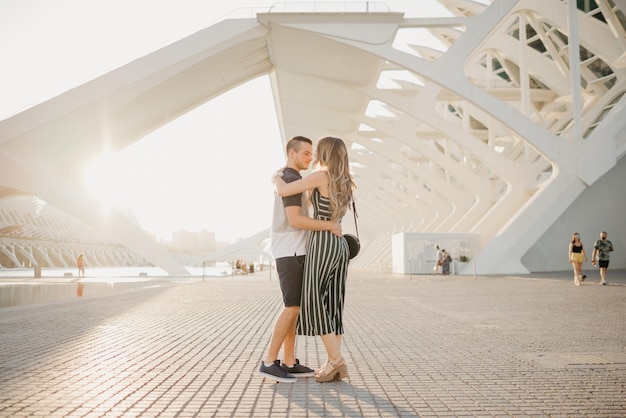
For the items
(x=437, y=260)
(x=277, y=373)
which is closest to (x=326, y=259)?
(x=277, y=373)

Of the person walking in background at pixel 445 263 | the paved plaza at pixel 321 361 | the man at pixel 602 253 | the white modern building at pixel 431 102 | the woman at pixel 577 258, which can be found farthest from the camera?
the person walking in background at pixel 445 263

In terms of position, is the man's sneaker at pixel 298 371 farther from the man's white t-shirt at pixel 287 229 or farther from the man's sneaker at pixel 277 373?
the man's white t-shirt at pixel 287 229

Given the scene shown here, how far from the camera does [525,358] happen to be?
454cm

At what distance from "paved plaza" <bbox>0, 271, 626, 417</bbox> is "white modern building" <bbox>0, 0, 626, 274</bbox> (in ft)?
44.1

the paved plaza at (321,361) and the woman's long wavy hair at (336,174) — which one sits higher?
the woman's long wavy hair at (336,174)

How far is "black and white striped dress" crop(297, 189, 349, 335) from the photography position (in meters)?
3.78

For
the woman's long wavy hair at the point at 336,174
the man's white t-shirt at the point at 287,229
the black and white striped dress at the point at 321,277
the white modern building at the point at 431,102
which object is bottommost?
the black and white striped dress at the point at 321,277

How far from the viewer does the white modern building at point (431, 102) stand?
65.0 feet

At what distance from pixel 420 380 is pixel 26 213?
65886mm

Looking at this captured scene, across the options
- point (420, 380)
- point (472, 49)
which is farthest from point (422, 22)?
point (420, 380)

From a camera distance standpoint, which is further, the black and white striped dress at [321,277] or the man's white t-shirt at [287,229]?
the man's white t-shirt at [287,229]

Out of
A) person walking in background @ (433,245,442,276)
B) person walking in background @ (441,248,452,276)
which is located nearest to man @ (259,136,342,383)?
person walking in background @ (441,248,452,276)

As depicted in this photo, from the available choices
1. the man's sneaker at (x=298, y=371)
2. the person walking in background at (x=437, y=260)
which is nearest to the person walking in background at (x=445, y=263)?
the person walking in background at (x=437, y=260)

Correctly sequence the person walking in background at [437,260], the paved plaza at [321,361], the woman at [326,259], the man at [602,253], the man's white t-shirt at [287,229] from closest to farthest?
the paved plaza at [321,361], the woman at [326,259], the man's white t-shirt at [287,229], the man at [602,253], the person walking in background at [437,260]
